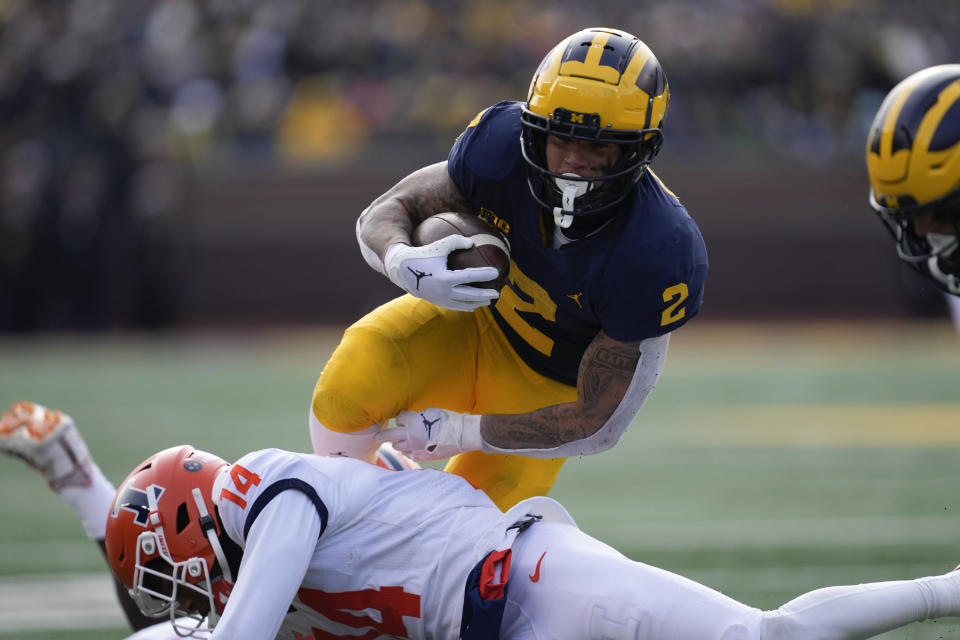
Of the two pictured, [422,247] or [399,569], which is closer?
[399,569]

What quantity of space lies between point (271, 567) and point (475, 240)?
1.13m

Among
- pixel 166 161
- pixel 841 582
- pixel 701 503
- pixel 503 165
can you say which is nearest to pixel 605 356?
pixel 503 165

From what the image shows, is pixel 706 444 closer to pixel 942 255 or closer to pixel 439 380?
pixel 439 380

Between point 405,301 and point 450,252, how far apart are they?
36 centimetres

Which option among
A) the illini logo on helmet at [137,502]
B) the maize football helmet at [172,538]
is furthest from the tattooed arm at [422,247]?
the illini logo on helmet at [137,502]

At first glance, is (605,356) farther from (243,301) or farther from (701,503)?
(243,301)

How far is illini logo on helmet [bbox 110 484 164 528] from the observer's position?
2.82 m

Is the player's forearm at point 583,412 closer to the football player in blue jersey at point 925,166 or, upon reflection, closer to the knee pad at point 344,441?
the knee pad at point 344,441

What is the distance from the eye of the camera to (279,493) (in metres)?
2.71

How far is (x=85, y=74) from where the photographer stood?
483 inches

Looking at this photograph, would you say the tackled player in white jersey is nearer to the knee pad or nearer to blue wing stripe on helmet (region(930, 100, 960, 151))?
the knee pad

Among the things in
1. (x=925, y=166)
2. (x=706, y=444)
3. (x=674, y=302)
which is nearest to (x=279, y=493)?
(x=674, y=302)

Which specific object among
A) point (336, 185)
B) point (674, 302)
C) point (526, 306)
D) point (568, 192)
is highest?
point (568, 192)

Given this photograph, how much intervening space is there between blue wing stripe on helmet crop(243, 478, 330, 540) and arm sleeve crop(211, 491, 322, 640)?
0.01 metres
